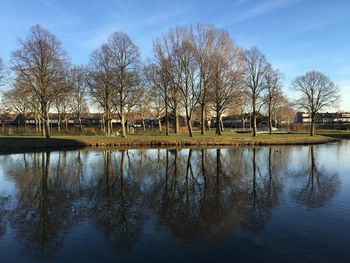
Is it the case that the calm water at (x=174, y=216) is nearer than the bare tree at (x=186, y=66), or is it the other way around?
the calm water at (x=174, y=216)

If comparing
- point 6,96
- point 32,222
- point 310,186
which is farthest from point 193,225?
point 6,96

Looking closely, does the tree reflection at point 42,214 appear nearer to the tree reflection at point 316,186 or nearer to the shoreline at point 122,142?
the tree reflection at point 316,186

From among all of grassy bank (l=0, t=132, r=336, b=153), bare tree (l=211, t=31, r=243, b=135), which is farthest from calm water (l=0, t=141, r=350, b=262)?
bare tree (l=211, t=31, r=243, b=135)

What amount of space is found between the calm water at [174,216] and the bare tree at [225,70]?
1180 inches

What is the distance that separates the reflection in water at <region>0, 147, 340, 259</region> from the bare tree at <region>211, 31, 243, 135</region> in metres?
27.1

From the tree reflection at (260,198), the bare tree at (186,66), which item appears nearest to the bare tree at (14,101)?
the bare tree at (186,66)

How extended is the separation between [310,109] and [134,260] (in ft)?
227

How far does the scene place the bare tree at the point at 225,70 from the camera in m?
50.2

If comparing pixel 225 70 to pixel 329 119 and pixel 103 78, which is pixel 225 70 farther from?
pixel 329 119

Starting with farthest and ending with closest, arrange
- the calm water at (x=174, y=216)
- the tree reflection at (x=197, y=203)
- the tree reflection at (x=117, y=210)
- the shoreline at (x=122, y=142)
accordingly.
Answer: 1. the shoreline at (x=122, y=142)
2. the tree reflection at (x=197, y=203)
3. the tree reflection at (x=117, y=210)
4. the calm water at (x=174, y=216)

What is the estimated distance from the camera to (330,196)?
1571cm

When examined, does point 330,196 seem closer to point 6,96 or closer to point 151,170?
point 151,170

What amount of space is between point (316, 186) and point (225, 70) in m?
35.2

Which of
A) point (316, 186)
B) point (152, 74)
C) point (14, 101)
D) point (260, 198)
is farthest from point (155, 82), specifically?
point (260, 198)
